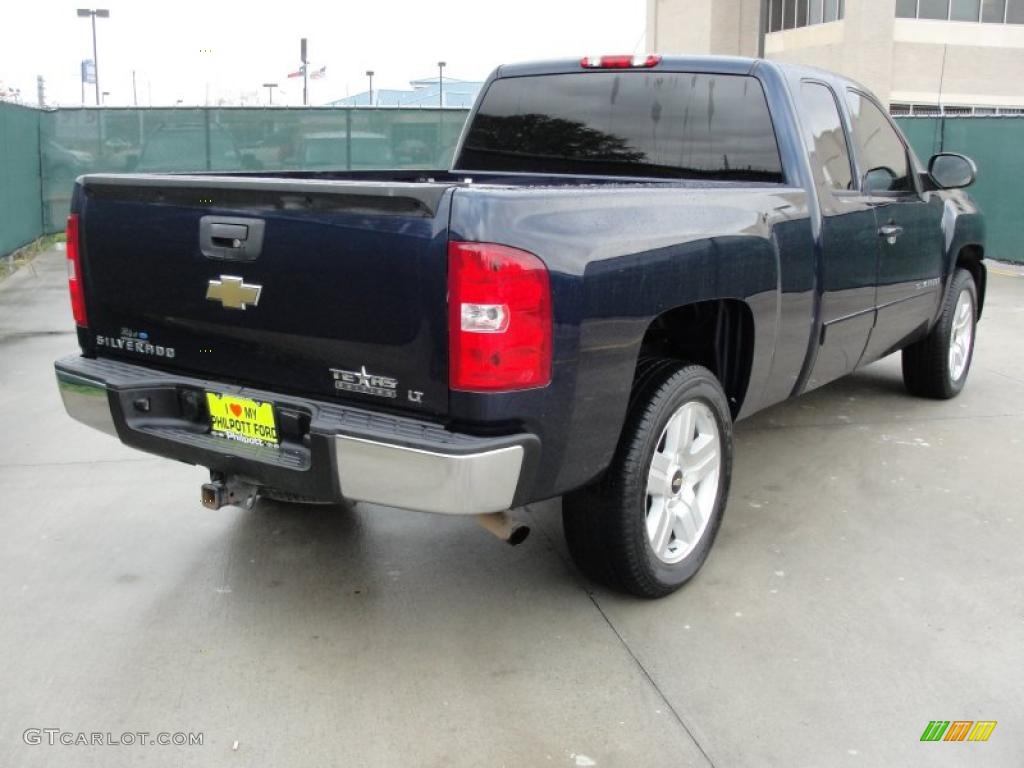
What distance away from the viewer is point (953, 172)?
18.4 ft

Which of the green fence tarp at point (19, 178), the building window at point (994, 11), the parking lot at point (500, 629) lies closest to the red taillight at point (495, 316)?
the parking lot at point (500, 629)

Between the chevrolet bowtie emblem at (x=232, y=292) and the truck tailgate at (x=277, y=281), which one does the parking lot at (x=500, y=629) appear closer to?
the truck tailgate at (x=277, y=281)

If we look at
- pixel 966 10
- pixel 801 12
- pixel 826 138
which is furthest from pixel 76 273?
pixel 801 12

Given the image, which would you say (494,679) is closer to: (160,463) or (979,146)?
(160,463)

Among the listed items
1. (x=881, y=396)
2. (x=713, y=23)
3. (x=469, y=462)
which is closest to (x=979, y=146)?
(x=881, y=396)

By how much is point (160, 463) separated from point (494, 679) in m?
2.77

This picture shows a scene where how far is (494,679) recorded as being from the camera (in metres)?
3.22

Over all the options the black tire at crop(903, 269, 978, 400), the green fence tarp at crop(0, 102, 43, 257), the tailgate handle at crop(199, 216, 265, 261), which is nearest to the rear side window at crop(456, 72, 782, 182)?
the tailgate handle at crop(199, 216, 265, 261)

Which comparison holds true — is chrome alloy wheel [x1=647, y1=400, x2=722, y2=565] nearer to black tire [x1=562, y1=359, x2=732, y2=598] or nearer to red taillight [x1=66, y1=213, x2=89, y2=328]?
black tire [x1=562, y1=359, x2=732, y2=598]

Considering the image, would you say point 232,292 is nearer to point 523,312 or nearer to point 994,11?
point 523,312

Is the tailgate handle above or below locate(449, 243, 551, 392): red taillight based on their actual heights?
above

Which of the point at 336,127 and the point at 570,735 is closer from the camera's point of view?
the point at 570,735

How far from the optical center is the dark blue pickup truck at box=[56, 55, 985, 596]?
288 cm

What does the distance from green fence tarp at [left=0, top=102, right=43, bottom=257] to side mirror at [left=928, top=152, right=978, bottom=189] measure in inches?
419
